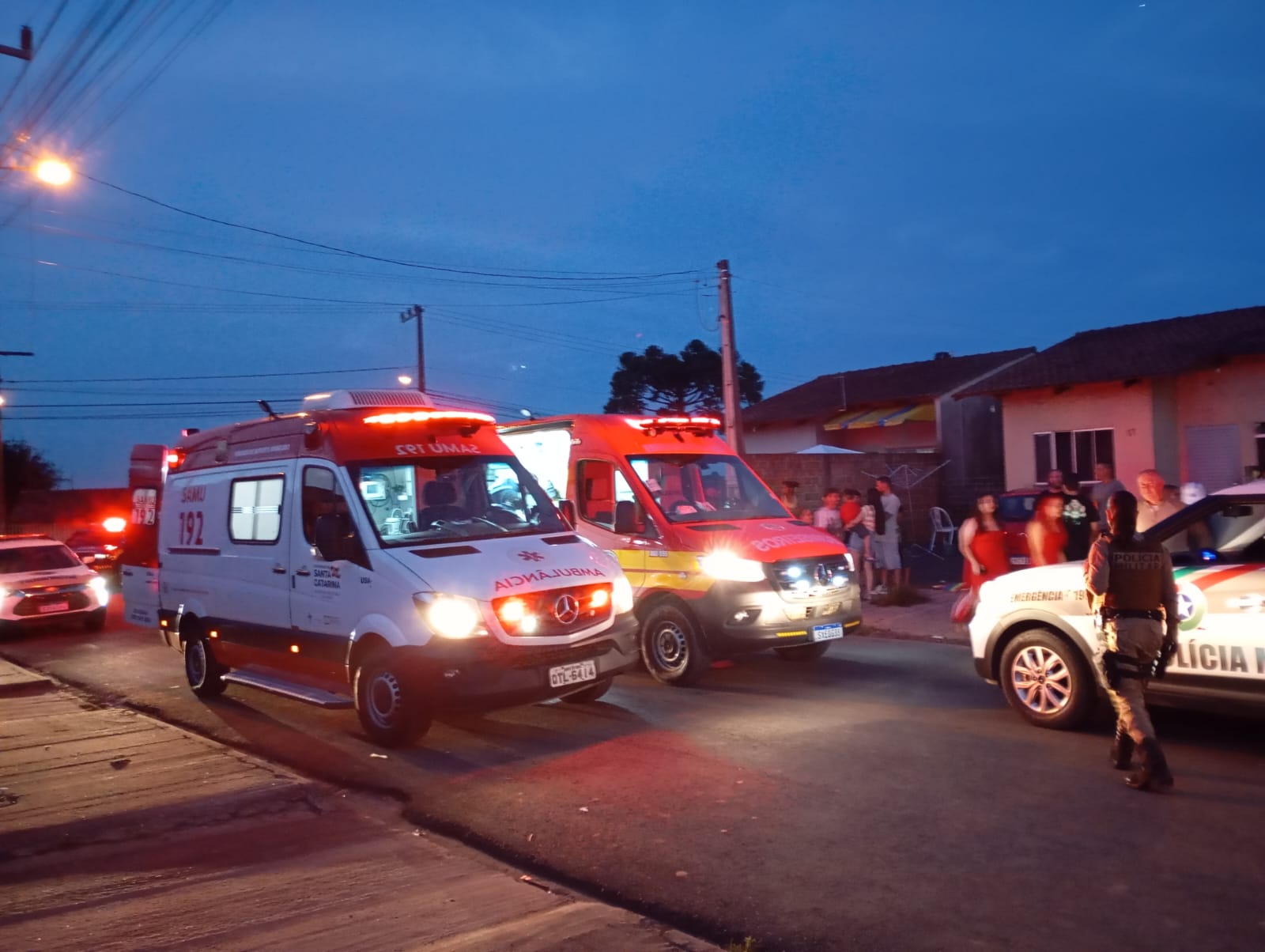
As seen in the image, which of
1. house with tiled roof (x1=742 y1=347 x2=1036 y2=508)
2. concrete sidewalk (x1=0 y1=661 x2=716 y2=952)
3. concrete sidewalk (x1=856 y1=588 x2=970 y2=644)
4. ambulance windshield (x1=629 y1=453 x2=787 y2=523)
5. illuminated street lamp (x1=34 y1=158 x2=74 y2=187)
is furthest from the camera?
house with tiled roof (x1=742 y1=347 x2=1036 y2=508)

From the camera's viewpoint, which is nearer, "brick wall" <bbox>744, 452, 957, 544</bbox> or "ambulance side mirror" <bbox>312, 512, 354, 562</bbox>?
"ambulance side mirror" <bbox>312, 512, 354, 562</bbox>

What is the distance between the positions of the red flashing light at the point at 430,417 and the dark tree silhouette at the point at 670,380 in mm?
32439

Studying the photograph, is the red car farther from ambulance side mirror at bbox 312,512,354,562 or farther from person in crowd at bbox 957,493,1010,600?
ambulance side mirror at bbox 312,512,354,562

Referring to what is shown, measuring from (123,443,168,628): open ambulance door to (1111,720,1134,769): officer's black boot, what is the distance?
30.7ft

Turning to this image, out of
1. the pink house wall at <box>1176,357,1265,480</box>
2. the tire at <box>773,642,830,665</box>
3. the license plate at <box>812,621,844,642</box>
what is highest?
the pink house wall at <box>1176,357,1265,480</box>

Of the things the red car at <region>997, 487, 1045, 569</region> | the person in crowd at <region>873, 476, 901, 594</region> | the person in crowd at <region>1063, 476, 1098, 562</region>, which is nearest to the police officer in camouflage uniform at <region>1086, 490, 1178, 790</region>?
the person in crowd at <region>1063, 476, 1098, 562</region>

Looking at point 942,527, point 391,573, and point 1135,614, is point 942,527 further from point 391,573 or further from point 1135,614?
point 391,573

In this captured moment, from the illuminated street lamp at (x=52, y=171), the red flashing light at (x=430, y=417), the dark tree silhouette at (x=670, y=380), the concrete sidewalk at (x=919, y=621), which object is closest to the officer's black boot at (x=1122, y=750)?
the red flashing light at (x=430, y=417)

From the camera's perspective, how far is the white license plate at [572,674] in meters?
7.70

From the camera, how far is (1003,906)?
456 centimetres

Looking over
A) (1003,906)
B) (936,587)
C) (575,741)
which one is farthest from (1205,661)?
(936,587)

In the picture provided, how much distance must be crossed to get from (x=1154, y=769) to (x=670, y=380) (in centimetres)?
3722

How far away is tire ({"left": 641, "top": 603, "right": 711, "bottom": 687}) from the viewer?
974cm

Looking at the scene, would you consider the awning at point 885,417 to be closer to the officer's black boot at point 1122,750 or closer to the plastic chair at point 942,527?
the plastic chair at point 942,527
